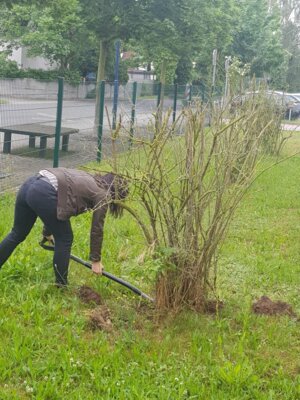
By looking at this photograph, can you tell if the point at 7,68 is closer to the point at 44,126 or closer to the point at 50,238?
the point at 44,126

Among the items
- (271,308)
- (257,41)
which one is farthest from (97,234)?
(257,41)

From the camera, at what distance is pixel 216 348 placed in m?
4.09

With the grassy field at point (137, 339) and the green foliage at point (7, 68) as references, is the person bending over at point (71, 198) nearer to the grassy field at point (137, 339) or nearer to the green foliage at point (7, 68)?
the grassy field at point (137, 339)

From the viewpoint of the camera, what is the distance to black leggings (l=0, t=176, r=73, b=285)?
173 inches

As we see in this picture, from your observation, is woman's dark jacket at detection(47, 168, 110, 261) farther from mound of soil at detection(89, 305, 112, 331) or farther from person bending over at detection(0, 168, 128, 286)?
mound of soil at detection(89, 305, 112, 331)

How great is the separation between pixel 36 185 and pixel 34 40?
2517cm

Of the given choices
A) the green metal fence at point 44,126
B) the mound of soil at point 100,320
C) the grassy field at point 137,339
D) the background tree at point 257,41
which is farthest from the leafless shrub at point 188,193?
the background tree at point 257,41

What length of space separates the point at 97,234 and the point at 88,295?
1.99 feet

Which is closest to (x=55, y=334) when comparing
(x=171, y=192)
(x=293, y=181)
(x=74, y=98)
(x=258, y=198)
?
(x=171, y=192)

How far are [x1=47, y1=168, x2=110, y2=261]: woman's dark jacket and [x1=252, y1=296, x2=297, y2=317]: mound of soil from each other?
4.32 ft

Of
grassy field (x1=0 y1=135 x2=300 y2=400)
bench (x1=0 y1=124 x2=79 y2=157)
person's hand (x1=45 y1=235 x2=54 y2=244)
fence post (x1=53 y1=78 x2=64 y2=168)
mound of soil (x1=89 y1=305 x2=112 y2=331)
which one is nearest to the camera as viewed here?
grassy field (x1=0 y1=135 x2=300 y2=400)

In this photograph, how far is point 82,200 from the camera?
14.4ft

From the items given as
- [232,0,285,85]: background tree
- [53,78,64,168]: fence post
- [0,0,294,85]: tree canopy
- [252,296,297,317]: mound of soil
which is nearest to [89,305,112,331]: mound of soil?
[252,296,297,317]: mound of soil

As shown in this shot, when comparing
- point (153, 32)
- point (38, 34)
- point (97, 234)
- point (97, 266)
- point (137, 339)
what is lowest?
point (137, 339)
